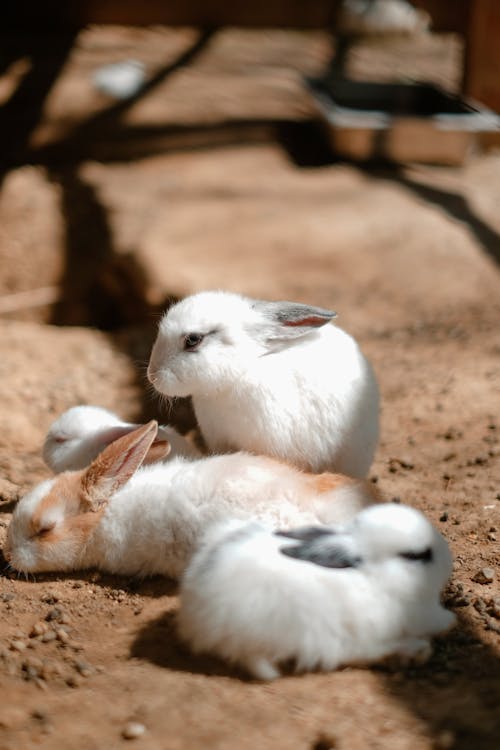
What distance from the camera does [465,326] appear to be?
6.01 meters

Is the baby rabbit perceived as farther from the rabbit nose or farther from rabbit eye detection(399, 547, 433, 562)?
the rabbit nose

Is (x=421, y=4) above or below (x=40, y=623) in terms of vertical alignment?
above

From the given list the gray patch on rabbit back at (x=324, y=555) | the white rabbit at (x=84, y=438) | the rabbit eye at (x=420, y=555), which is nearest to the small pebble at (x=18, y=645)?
the gray patch on rabbit back at (x=324, y=555)

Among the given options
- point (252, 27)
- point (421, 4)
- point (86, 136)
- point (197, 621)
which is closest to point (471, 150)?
point (421, 4)

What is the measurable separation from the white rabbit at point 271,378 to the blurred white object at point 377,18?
1047cm

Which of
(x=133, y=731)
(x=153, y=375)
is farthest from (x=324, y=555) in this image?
(x=153, y=375)

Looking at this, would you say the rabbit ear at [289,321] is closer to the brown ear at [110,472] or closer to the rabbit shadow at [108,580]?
the brown ear at [110,472]

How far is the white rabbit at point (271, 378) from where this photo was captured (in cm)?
379

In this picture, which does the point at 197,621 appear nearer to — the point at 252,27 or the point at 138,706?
the point at 138,706

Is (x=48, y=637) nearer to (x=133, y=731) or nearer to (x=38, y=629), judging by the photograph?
(x=38, y=629)

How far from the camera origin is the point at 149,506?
11.5 feet

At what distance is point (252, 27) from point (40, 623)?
7.83 m

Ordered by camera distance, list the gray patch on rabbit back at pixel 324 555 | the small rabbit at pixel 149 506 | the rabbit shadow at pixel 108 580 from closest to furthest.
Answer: the gray patch on rabbit back at pixel 324 555 → the small rabbit at pixel 149 506 → the rabbit shadow at pixel 108 580

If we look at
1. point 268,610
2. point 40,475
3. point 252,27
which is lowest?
point 40,475
